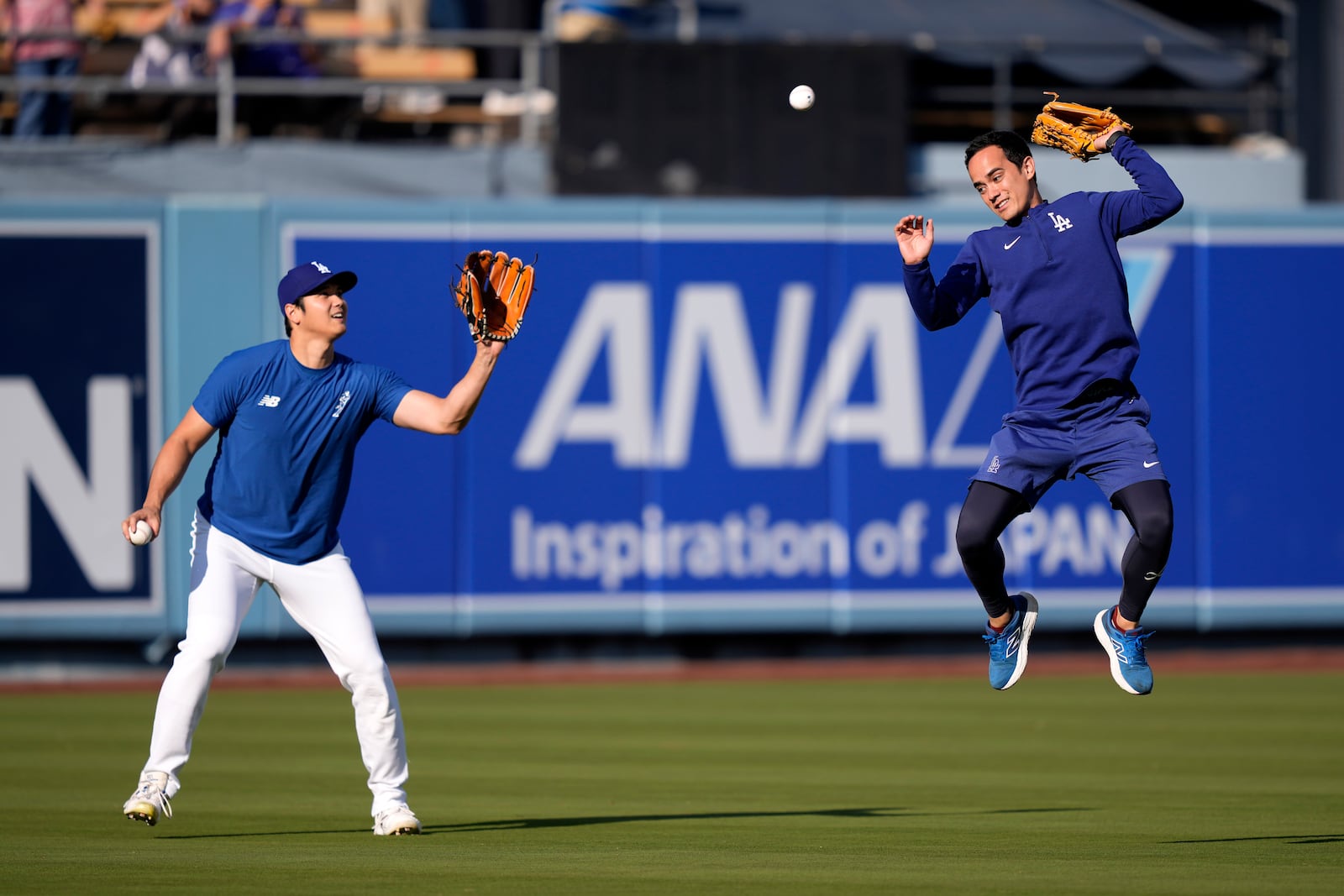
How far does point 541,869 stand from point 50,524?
938 centimetres

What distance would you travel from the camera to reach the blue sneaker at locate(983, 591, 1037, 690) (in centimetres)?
739

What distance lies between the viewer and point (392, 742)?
762 centimetres

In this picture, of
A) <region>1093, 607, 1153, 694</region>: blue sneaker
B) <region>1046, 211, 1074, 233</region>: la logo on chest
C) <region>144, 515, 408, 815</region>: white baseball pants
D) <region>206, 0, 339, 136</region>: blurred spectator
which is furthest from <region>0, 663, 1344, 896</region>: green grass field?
<region>206, 0, 339, 136</region>: blurred spectator

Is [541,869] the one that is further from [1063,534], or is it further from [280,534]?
[1063,534]

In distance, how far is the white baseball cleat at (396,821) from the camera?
7684mm

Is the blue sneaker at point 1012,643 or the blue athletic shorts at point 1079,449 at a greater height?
the blue athletic shorts at point 1079,449

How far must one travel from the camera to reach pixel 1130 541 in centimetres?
715

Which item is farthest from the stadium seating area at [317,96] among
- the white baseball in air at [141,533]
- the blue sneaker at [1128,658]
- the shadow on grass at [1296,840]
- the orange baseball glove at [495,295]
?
the shadow on grass at [1296,840]

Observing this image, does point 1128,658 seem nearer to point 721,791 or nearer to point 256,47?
point 721,791

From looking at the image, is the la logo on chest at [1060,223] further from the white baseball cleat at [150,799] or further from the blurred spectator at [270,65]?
the blurred spectator at [270,65]

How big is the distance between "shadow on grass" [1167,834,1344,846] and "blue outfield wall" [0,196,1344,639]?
7.91m

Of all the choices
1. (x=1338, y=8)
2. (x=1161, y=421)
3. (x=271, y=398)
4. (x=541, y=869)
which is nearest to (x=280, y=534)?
(x=271, y=398)

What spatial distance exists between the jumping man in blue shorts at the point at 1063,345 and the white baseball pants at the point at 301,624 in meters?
2.49

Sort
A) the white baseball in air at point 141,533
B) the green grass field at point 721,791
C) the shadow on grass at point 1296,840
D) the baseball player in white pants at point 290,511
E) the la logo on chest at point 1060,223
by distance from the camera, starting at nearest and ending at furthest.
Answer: the green grass field at point 721,791 < the la logo on chest at point 1060,223 < the white baseball in air at point 141,533 < the baseball player in white pants at point 290,511 < the shadow on grass at point 1296,840
